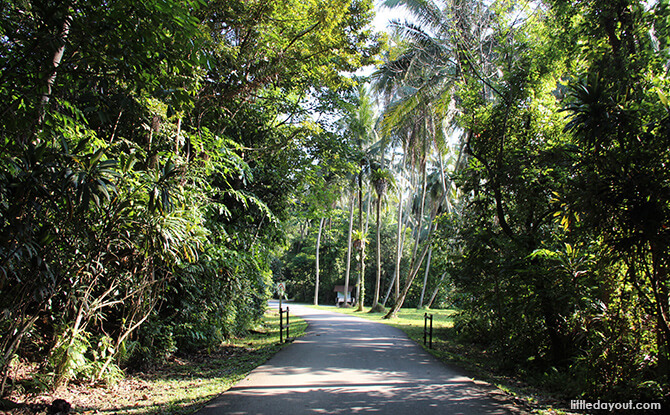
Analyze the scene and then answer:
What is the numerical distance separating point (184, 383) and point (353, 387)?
289 centimetres

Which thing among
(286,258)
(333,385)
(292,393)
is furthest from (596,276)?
(286,258)

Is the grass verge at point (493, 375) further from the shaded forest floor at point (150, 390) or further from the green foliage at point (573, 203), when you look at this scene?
the shaded forest floor at point (150, 390)

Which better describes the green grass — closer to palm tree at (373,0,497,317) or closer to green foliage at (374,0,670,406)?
green foliage at (374,0,670,406)

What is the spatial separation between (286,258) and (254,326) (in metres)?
35.5

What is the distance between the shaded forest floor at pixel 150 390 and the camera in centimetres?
484

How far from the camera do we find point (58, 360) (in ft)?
17.5

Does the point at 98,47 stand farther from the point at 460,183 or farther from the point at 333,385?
the point at 460,183

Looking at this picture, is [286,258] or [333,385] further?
[286,258]

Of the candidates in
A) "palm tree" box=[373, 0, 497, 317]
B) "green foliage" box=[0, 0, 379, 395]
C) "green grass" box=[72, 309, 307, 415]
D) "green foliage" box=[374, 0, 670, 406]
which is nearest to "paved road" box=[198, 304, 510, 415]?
"green grass" box=[72, 309, 307, 415]

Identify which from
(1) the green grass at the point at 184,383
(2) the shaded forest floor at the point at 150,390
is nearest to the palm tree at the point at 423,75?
(1) the green grass at the point at 184,383

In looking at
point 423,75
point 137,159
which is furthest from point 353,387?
point 423,75

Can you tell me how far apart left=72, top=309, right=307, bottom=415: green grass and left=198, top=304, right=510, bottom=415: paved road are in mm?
354

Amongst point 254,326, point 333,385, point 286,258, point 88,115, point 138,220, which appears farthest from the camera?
point 286,258

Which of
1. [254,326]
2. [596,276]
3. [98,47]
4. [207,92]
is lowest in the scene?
[254,326]
